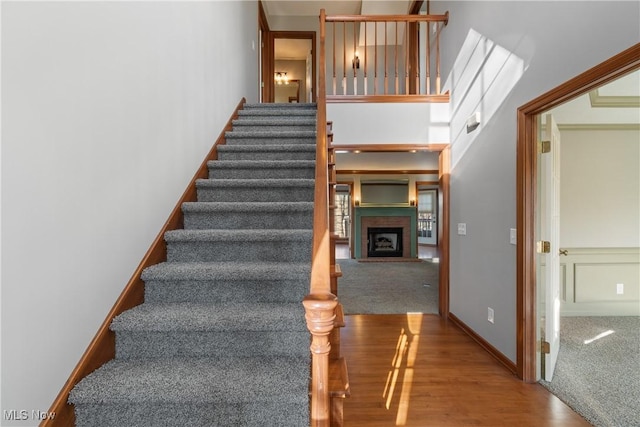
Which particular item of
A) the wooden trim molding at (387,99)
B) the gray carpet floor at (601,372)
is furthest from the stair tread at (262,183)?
the gray carpet floor at (601,372)

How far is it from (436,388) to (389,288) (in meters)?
2.98

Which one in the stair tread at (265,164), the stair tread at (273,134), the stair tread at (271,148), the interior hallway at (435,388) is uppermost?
the stair tread at (273,134)

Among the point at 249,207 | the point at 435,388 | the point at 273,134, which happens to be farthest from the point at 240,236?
the point at 435,388

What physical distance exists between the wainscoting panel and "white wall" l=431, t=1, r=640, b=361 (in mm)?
1401

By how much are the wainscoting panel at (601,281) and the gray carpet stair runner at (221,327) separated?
327 cm

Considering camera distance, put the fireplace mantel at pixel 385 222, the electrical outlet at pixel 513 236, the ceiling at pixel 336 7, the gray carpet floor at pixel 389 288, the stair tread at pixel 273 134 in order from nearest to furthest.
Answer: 1. the electrical outlet at pixel 513 236
2. the stair tread at pixel 273 134
3. the gray carpet floor at pixel 389 288
4. the ceiling at pixel 336 7
5. the fireplace mantel at pixel 385 222

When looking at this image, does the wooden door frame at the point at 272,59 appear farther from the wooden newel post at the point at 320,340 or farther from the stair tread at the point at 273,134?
the wooden newel post at the point at 320,340

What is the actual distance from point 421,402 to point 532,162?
1737mm

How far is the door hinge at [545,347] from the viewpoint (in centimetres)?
224

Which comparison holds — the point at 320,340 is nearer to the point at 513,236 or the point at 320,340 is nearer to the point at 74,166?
the point at 74,166

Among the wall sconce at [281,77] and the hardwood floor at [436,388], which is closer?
the hardwood floor at [436,388]

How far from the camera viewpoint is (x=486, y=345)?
8.95ft

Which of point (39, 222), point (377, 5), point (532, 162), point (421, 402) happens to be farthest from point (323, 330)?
point (377, 5)

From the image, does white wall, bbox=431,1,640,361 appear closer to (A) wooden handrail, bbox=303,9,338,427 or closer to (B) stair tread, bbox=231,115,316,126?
(B) stair tread, bbox=231,115,316,126
